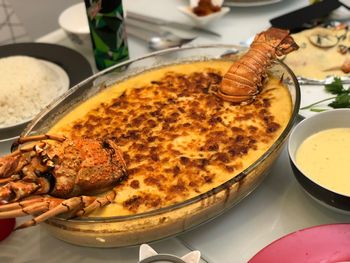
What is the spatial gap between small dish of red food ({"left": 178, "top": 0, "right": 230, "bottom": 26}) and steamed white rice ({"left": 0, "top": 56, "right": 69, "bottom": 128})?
0.56 m

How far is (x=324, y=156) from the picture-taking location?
1.03m

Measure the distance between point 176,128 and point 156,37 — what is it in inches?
26.4

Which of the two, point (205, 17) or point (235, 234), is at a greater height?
point (205, 17)

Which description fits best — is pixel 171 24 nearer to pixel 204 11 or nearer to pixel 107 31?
pixel 204 11

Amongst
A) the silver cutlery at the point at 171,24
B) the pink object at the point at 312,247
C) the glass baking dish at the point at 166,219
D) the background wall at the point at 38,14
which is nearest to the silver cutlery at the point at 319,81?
the glass baking dish at the point at 166,219

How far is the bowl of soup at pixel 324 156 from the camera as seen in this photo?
3.05 feet

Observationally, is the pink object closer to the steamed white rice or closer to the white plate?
the steamed white rice

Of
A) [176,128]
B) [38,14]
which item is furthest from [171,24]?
[38,14]

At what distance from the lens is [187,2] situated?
6.56ft

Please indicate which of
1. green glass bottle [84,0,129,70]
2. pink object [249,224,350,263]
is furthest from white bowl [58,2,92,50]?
pink object [249,224,350,263]

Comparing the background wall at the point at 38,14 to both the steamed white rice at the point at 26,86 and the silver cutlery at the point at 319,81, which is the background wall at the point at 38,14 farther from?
the silver cutlery at the point at 319,81

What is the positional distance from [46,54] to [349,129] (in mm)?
1108

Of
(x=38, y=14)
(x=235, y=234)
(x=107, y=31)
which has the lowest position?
(x=38, y=14)

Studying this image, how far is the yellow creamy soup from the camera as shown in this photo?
97 cm
